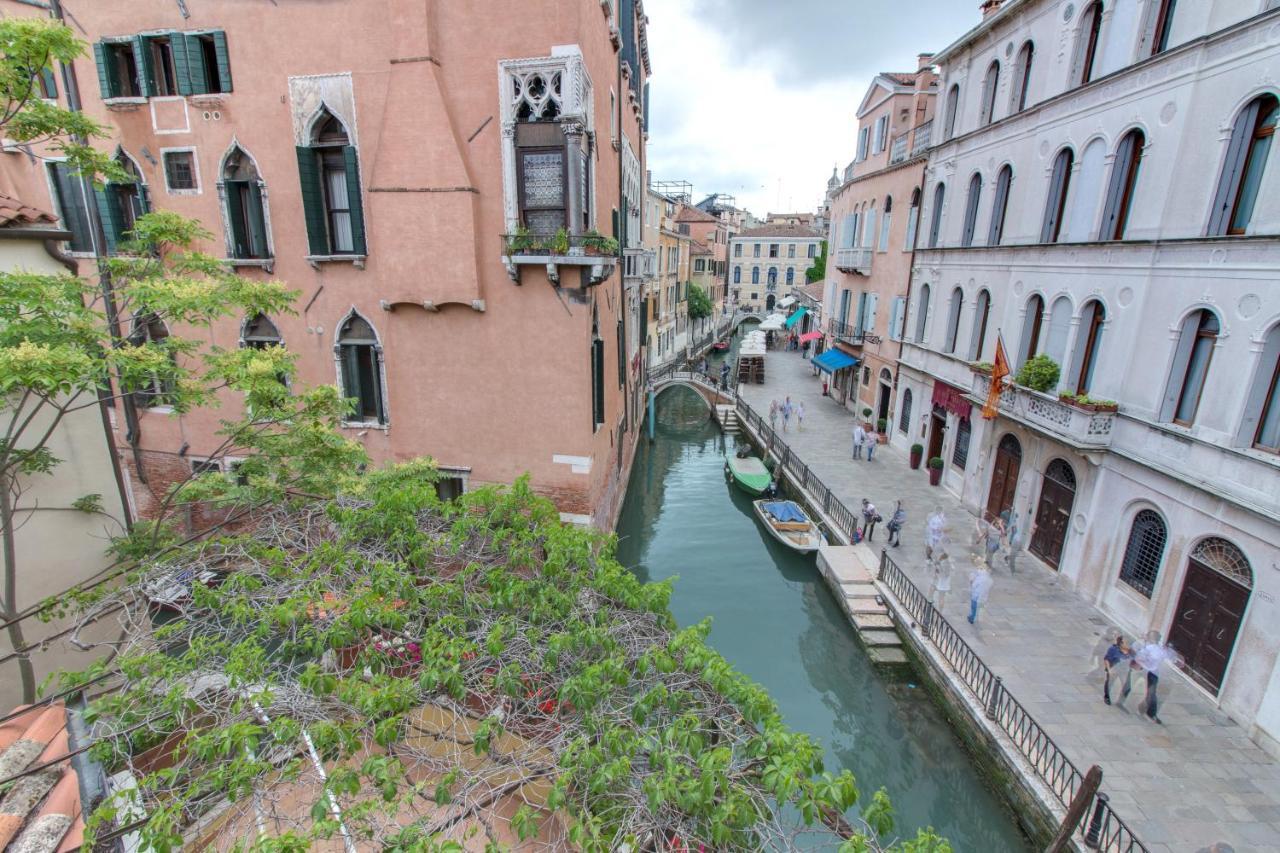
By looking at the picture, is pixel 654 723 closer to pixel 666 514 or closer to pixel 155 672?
pixel 155 672

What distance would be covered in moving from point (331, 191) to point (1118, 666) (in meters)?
15.8

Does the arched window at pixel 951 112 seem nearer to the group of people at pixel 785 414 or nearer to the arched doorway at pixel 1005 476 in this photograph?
the arched doorway at pixel 1005 476

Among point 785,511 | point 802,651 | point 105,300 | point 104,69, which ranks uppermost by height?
point 104,69

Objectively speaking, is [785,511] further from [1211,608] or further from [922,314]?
[1211,608]

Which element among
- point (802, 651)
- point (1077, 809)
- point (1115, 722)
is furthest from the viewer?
point (802, 651)

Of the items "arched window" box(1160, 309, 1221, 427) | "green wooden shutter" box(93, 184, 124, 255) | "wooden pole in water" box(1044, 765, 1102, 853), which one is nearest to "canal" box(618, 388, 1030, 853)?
"wooden pole in water" box(1044, 765, 1102, 853)

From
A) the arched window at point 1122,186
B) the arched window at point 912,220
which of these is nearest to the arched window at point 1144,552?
the arched window at point 1122,186

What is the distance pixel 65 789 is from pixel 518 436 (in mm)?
7994

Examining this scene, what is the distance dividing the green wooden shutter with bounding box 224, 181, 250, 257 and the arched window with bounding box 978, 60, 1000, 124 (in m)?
17.7

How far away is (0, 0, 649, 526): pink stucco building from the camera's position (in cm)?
999

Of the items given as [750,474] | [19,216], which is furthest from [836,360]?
[19,216]

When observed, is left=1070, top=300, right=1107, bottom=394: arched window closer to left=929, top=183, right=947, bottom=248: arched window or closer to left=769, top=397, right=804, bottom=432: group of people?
left=929, top=183, right=947, bottom=248: arched window

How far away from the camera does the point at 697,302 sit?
161 feet

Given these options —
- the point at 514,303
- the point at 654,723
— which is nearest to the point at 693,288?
the point at 514,303
